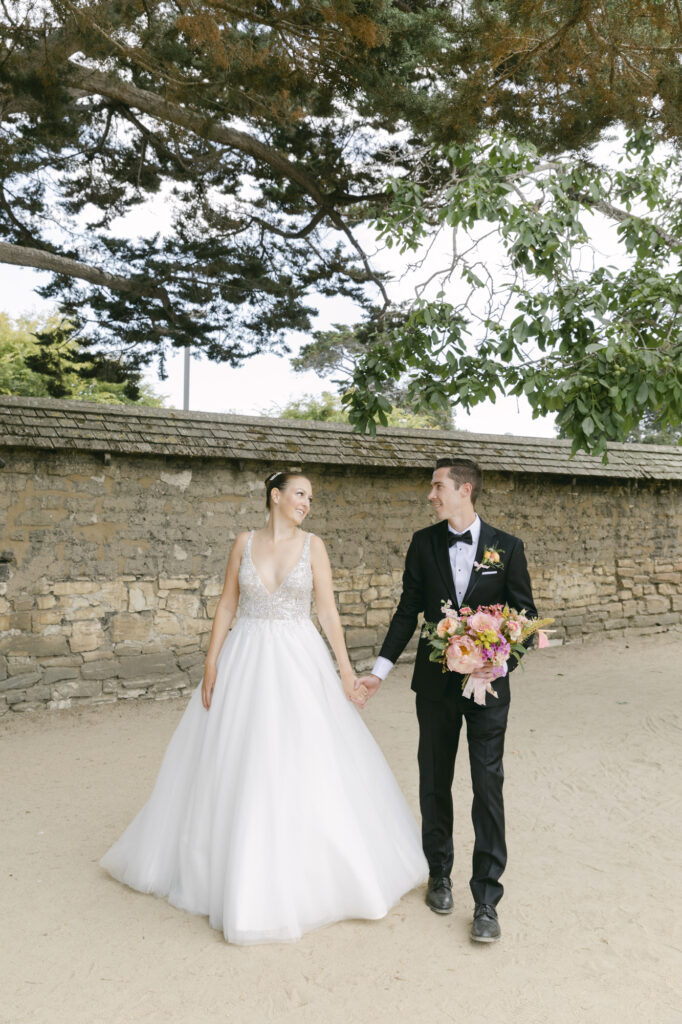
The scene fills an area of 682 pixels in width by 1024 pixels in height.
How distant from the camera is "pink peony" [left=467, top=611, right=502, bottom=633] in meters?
3.29

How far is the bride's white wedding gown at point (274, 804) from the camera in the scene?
130 inches

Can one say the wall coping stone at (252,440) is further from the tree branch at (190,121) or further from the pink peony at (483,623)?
the pink peony at (483,623)

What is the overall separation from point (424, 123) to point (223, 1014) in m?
6.72

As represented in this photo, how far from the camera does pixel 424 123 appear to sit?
7066mm

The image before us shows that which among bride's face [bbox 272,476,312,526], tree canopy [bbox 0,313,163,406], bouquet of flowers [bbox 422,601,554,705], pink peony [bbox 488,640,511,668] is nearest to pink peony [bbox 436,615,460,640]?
bouquet of flowers [bbox 422,601,554,705]

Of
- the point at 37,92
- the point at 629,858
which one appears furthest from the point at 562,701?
the point at 37,92

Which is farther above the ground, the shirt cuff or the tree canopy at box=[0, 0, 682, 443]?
the tree canopy at box=[0, 0, 682, 443]

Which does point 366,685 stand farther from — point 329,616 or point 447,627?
point 447,627

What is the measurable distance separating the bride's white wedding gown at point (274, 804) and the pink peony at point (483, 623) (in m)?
0.79

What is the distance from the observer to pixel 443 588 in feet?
12.0

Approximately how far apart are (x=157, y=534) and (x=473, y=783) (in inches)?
195

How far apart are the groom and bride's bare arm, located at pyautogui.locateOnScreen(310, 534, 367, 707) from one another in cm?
9

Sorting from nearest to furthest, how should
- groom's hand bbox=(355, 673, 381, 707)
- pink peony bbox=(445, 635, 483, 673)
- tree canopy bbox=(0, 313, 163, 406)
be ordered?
pink peony bbox=(445, 635, 483, 673) < groom's hand bbox=(355, 673, 381, 707) < tree canopy bbox=(0, 313, 163, 406)

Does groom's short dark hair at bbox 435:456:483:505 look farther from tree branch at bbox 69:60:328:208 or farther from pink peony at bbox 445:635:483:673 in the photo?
tree branch at bbox 69:60:328:208
